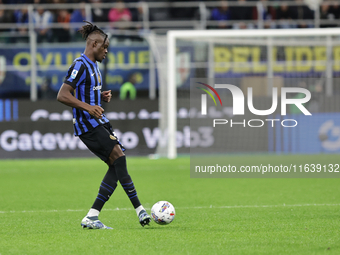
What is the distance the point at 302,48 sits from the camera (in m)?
13.9

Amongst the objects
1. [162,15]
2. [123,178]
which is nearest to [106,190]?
[123,178]

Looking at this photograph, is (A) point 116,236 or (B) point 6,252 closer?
(B) point 6,252

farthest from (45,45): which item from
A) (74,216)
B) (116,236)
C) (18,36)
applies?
(116,236)

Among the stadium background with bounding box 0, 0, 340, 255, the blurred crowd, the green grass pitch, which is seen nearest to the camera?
the green grass pitch

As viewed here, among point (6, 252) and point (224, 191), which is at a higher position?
point (6, 252)

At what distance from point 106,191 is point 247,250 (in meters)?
1.79

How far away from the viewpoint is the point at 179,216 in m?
6.45

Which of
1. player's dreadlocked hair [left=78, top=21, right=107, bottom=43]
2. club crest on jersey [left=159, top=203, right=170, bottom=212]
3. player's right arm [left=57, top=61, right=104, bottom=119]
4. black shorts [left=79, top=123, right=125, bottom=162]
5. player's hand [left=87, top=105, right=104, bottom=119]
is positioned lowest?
club crest on jersey [left=159, top=203, right=170, bottom=212]

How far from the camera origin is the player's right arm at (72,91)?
543cm

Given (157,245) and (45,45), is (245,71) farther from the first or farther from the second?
(157,245)

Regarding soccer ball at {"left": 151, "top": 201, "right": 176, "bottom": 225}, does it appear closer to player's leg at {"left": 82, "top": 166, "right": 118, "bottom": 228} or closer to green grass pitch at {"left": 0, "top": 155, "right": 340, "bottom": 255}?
green grass pitch at {"left": 0, "top": 155, "right": 340, "bottom": 255}

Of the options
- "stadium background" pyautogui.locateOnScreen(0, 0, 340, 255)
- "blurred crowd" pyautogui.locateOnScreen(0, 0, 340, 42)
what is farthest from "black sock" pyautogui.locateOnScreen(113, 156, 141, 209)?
"blurred crowd" pyautogui.locateOnScreen(0, 0, 340, 42)

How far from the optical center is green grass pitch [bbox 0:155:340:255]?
15.2ft

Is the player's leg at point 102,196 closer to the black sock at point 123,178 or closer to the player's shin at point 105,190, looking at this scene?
the player's shin at point 105,190
